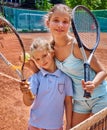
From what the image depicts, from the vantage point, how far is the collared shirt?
3.11 m

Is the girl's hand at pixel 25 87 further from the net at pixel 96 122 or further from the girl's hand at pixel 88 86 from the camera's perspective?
the net at pixel 96 122

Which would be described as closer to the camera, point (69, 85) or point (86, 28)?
point (69, 85)

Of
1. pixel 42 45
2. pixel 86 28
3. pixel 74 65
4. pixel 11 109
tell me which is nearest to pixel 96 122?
pixel 74 65

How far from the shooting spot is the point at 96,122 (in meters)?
2.73

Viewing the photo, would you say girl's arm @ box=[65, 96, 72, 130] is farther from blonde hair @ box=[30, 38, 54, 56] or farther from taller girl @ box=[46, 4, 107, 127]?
blonde hair @ box=[30, 38, 54, 56]

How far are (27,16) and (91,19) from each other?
18592 millimetres

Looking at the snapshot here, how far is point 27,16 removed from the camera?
22.1 metres

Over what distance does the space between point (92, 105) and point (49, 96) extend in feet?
1.09

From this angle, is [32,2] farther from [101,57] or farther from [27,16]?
[101,57]

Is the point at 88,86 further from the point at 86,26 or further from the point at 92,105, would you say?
the point at 86,26

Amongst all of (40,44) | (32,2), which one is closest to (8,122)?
(40,44)

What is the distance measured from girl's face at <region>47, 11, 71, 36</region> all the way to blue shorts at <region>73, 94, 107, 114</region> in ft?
1.78

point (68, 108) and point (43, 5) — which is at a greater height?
point (68, 108)

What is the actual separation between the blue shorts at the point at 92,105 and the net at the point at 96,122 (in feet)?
0.69
